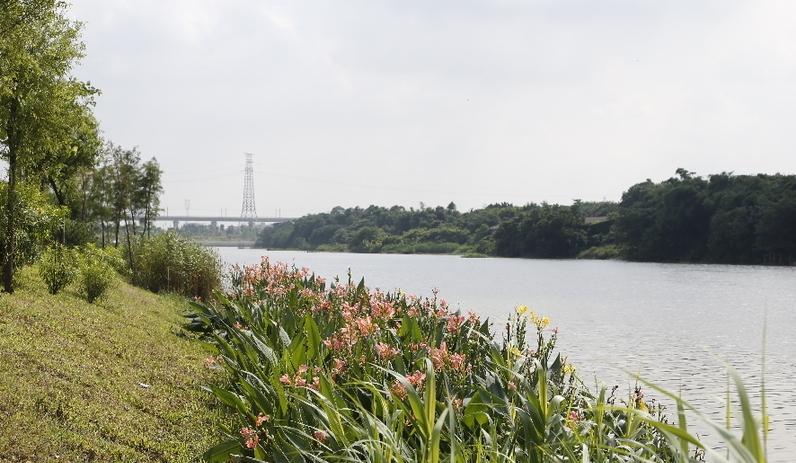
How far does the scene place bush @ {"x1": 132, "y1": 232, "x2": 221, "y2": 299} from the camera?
21.1m

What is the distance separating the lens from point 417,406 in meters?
3.45

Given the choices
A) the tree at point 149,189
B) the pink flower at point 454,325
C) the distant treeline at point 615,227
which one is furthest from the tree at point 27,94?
the distant treeline at point 615,227

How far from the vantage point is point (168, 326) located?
13523 mm

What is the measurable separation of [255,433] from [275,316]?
4.93m

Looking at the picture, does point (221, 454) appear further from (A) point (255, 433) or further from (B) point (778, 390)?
(B) point (778, 390)

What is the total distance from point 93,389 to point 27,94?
658 cm

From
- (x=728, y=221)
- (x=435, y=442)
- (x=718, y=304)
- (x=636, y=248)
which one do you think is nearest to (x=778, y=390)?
(x=435, y=442)

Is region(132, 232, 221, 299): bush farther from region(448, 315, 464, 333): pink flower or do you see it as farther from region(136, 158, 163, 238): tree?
region(448, 315, 464, 333): pink flower

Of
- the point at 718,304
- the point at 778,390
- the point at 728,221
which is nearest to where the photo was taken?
the point at 778,390

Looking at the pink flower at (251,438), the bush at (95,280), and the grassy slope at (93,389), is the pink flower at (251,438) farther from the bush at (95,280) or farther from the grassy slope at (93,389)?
the bush at (95,280)

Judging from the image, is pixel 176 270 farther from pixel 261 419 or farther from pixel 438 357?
pixel 261 419

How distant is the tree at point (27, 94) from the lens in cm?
1105

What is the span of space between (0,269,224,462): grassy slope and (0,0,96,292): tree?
1.75 m

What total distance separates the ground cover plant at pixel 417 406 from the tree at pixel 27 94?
18.7ft
